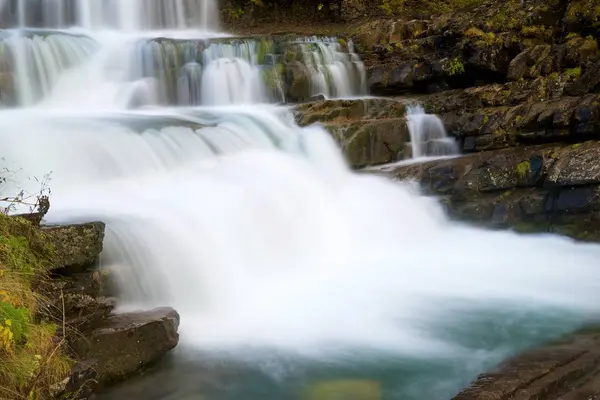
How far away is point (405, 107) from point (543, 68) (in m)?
3.09

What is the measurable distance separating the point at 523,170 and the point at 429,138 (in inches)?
104

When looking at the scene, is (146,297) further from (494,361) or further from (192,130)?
(192,130)

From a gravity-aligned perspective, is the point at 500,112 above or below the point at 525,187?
above

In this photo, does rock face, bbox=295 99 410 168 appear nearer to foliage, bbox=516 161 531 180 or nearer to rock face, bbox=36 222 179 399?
foliage, bbox=516 161 531 180

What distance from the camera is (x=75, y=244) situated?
4977 millimetres

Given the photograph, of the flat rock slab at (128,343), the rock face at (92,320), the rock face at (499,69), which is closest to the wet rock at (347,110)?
the rock face at (499,69)

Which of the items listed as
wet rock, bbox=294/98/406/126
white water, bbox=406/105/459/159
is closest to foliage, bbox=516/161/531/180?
white water, bbox=406/105/459/159

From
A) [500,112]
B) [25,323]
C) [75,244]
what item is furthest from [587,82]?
[25,323]

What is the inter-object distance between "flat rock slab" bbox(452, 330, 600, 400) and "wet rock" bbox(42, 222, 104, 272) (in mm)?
3434

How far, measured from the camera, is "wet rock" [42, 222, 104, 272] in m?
4.86

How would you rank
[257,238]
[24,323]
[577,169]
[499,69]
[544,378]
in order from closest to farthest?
[24,323] → [544,378] → [257,238] → [577,169] → [499,69]

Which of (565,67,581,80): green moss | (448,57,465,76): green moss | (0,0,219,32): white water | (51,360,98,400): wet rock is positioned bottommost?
(51,360,98,400): wet rock

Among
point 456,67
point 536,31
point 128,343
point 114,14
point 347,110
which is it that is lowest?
point 128,343

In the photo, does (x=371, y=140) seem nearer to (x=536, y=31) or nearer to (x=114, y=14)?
(x=536, y=31)
